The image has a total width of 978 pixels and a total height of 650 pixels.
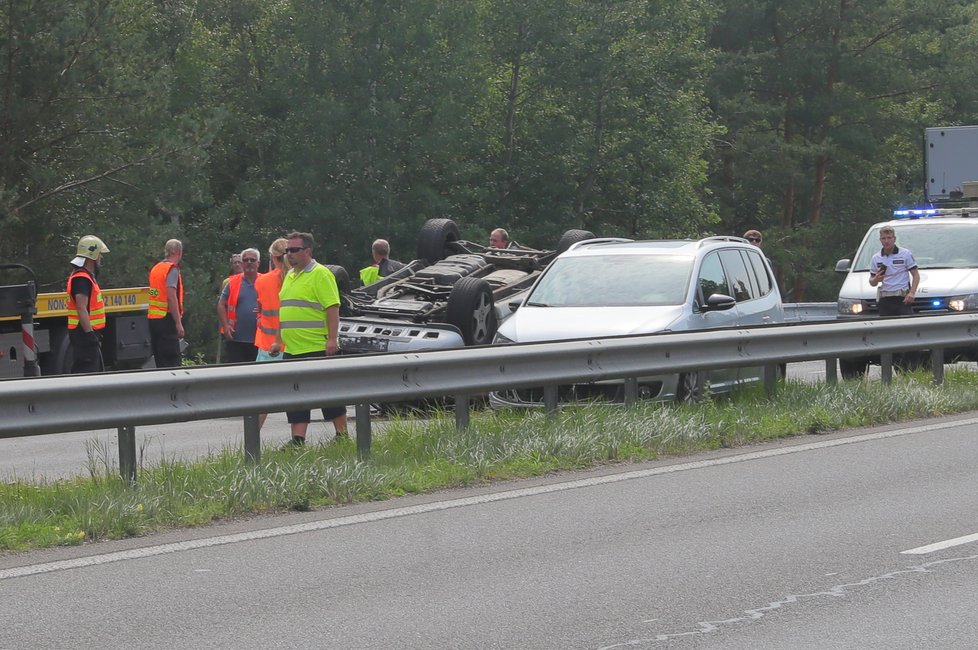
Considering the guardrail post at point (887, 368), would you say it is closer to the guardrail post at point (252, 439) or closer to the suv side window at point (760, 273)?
the suv side window at point (760, 273)

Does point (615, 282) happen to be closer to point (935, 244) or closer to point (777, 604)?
point (935, 244)

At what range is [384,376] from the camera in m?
10.2

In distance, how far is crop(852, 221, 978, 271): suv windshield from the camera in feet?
61.0

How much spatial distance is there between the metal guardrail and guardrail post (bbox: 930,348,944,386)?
0.49m

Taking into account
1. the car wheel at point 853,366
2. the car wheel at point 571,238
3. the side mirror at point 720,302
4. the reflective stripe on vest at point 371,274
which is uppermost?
the car wheel at point 571,238

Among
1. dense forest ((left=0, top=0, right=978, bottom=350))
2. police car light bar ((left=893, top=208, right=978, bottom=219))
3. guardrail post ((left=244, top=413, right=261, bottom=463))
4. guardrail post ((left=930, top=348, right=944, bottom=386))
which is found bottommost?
guardrail post ((left=930, top=348, right=944, bottom=386))

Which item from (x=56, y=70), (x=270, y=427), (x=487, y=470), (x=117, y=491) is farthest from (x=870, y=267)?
(x=56, y=70)

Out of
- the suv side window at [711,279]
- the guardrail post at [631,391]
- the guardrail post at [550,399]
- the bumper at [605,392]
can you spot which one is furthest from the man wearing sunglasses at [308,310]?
the suv side window at [711,279]

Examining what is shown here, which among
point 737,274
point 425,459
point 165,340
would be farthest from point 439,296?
point 425,459

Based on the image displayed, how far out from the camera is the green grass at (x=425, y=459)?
812cm

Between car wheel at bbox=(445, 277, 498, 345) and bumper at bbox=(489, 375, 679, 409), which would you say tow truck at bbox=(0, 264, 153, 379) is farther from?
bumper at bbox=(489, 375, 679, 409)

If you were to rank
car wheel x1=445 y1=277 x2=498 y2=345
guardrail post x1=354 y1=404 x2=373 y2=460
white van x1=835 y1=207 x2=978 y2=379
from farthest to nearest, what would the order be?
white van x1=835 y1=207 x2=978 y2=379, car wheel x1=445 y1=277 x2=498 y2=345, guardrail post x1=354 y1=404 x2=373 y2=460

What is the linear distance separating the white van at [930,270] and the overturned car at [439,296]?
3.60m

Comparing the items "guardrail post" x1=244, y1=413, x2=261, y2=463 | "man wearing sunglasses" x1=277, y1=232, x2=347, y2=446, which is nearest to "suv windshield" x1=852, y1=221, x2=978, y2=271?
"man wearing sunglasses" x1=277, y1=232, x2=347, y2=446
